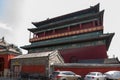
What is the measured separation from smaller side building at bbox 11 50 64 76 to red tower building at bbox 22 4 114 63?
A: 5.95 metres

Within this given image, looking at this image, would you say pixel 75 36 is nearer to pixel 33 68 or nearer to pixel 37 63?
pixel 37 63

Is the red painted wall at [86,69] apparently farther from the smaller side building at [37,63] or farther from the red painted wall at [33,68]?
the red painted wall at [33,68]

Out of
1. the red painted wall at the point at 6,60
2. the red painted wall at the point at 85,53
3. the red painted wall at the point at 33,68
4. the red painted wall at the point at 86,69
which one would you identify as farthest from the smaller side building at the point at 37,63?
the red painted wall at the point at 85,53

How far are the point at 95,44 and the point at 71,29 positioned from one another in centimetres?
854

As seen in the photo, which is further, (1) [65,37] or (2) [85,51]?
(1) [65,37]

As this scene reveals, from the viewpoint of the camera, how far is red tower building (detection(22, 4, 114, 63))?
31.5 meters

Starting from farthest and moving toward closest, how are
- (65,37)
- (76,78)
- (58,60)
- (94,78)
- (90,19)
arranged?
(65,37) < (90,19) < (58,60) < (76,78) < (94,78)

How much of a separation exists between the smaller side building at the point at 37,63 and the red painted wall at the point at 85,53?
16.7ft

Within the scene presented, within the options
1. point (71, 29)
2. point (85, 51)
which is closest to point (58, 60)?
point (85, 51)

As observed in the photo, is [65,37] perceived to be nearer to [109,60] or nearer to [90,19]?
[90,19]

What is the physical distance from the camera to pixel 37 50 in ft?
134

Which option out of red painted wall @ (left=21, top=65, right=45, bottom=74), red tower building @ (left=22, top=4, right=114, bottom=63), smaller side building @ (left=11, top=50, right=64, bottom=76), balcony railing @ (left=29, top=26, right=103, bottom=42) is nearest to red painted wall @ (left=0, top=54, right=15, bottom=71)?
smaller side building @ (left=11, top=50, right=64, bottom=76)

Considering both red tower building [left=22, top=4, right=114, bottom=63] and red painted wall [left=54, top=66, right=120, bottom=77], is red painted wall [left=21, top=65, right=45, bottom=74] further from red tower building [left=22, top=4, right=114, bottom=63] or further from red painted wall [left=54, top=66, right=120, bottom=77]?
red tower building [left=22, top=4, right=114, bottom=63]

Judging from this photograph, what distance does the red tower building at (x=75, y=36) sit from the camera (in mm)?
31484
